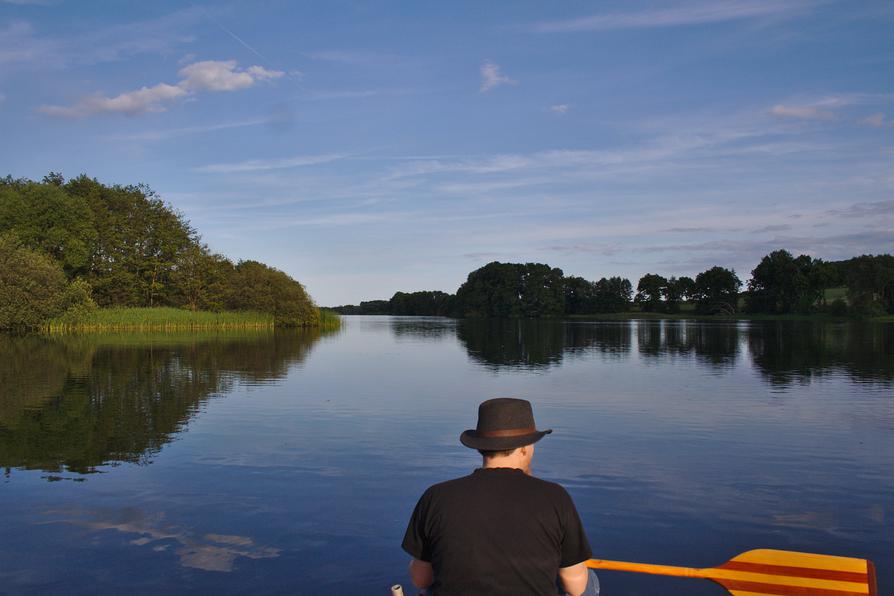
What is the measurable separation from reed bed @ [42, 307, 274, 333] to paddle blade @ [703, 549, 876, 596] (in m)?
68.2

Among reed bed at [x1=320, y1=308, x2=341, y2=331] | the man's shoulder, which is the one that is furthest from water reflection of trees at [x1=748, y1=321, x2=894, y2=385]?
reed bed at [x1=320, y1=308, x2=341, y2=331]

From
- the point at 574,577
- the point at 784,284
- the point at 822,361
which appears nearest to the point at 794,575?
the point at 574,577

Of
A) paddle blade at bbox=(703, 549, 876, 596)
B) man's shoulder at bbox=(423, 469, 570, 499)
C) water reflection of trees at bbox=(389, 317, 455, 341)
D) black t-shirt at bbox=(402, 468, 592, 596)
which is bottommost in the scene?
paddle blade at bbox=(703, 549, 876, 596)

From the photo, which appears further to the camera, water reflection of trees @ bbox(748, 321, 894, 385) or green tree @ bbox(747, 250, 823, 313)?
green tree @ bbox(747, 250, 823, 313)

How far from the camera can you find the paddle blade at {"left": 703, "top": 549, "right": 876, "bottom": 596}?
18.2 ft

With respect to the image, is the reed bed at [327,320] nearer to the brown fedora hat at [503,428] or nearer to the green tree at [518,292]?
the brown fedora hat at [503,428]

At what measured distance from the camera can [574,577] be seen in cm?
416

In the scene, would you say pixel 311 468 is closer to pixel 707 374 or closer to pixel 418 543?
pixel 418 543

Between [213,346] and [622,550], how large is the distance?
136ft

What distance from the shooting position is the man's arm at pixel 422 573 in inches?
163

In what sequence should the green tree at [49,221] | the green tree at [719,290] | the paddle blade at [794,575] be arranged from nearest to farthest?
1. the paddle blade at [794,575]
2. the green tree at [49,221]
3. the green tree at [719,290]

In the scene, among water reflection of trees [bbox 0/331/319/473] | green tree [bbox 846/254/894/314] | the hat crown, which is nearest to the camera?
the hat crown

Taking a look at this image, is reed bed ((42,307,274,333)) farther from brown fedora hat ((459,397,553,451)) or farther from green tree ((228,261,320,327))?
brown fedora hat ((459,397,553,451))

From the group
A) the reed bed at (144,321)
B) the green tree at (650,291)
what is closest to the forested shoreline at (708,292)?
Result: the green tree at (650,291)
